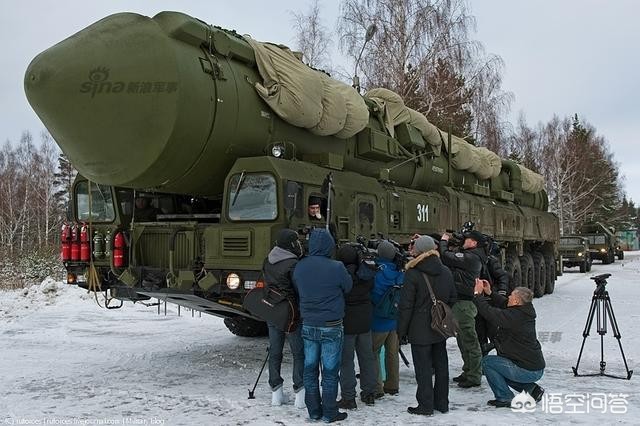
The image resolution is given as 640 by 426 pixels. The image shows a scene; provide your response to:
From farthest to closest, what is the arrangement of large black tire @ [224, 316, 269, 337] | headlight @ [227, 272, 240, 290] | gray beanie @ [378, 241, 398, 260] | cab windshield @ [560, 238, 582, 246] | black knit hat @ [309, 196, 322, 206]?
1. cab windshield @ [560, 238, 582, 246]
2. large black tire @ [224, 316, 269, 337]
3. black knit hat @ [309, 196, 322, 206]
4. headlight @ [227, 272, 240, 290]
5. gray beanie @ [378, 241, 398, 260]


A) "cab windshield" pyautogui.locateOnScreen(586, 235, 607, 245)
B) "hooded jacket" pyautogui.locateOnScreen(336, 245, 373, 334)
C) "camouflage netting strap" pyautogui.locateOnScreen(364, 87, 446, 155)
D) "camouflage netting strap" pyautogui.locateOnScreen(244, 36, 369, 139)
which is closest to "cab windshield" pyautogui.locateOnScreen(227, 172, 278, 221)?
"camouflage netting strap" pyautogui.locateOnScreen(244, 36, 369, 139)

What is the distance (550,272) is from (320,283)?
39.8 feet

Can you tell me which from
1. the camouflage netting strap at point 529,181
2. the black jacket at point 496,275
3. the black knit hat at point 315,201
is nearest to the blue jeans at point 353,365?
the black knit hat at point 315,201

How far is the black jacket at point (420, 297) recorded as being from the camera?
16.0 feet

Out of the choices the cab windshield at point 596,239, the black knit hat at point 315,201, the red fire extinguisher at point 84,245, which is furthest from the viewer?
the cab windshield at point 596,239

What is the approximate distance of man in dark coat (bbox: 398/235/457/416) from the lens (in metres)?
4.87

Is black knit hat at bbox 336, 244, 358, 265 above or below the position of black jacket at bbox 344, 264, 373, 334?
above

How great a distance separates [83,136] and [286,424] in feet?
10.2

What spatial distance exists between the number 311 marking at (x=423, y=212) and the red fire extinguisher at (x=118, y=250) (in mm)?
4151

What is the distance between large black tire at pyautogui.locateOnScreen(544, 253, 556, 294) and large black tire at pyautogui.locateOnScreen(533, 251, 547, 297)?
226 mm

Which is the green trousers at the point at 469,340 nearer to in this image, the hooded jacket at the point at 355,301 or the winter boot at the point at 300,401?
the hooded jacket at the point at 355,301

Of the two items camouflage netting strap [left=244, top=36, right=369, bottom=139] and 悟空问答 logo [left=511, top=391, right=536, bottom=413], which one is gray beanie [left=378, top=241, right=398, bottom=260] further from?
camouflage netting strap [left=244, top=36, right=369, bottom=139]

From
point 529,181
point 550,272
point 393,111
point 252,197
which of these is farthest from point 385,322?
point 550,272

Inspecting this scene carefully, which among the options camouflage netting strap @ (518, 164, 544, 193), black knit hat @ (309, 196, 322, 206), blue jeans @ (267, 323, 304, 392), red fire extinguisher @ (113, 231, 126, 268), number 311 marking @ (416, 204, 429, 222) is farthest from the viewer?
camouflage netting strap @ (518, 164, 544, 193)
